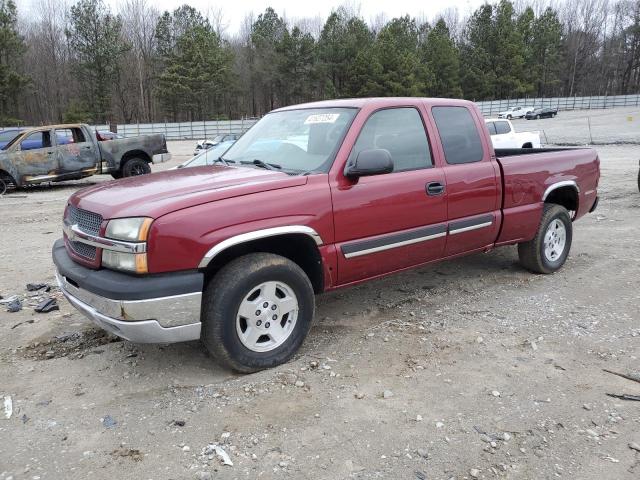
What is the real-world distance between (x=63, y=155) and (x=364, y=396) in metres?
13.1

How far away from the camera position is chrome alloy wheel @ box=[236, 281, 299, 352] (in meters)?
3.56

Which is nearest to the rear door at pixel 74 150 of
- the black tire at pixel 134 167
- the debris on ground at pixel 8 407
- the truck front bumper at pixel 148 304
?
the black tire at pixel 134 167

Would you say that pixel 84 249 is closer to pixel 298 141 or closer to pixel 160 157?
pixel 298 141

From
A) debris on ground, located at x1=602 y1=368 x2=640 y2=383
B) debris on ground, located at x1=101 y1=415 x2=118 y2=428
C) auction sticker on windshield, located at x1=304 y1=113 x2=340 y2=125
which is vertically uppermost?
auction sticker on windshield, located at x1=304 y1=113 x2=340 y2=125

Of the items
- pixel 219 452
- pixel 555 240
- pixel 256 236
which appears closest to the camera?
pixel 219 452

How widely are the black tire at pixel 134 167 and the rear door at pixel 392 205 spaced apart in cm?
1196

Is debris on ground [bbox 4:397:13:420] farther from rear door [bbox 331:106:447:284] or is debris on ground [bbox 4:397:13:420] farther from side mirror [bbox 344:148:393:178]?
side mirror [bbox 344:148:393:178]

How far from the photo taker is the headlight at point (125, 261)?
3148mm

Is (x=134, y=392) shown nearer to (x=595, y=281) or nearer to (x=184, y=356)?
(x=184, y=356)

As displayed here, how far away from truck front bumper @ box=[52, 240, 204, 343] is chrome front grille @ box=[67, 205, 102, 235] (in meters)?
0.29

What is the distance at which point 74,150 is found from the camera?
46.3 feet

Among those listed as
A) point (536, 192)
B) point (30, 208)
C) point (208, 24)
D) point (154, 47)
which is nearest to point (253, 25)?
point (208, 24)

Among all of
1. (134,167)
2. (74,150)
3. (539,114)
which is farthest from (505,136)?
(539,114)

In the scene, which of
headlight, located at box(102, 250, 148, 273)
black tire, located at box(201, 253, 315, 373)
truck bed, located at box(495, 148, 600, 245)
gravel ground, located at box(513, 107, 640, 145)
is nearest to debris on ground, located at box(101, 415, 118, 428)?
black tire, located at box(201, 253, 315, 373)
